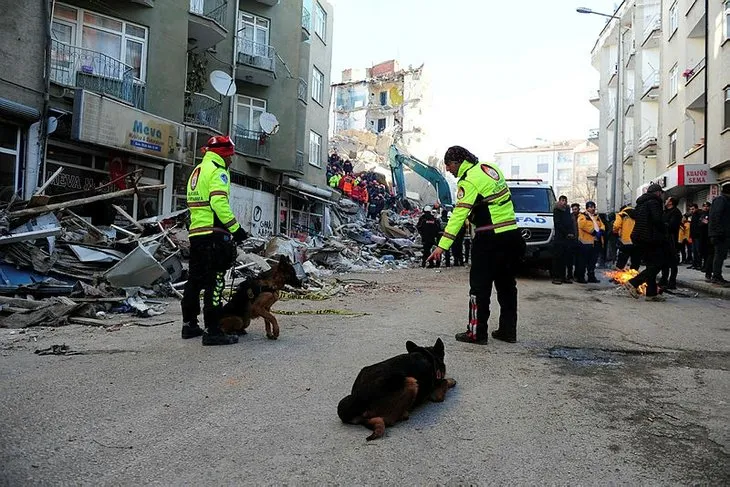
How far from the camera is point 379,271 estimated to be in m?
15.9

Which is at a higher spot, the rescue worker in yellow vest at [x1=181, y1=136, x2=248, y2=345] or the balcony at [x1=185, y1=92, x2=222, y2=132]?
the balcony at [x1=185, y1=92, x2=222, y2=132]

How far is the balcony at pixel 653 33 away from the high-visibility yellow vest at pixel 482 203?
30.4 meters

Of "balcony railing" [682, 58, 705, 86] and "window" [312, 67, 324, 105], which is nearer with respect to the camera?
"balcony railing" [682, 58, 705, 86]

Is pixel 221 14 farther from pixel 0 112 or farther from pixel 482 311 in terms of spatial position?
pixel 482 311

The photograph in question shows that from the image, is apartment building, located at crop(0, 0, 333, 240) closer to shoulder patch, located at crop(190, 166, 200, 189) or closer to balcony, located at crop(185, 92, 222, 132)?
balcony, located at crop(185, 92, 222, 132)

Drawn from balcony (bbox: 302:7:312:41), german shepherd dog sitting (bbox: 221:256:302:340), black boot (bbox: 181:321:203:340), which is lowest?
black boot (bbox: 181:321:203:340)

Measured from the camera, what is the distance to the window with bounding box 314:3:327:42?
2852 centimetres

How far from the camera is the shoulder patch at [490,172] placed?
538cm

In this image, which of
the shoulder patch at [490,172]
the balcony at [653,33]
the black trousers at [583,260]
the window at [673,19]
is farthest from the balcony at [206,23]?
the balcony at [653,33]

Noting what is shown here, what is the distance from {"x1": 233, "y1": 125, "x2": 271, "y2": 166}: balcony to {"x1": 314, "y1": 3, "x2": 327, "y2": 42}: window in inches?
336

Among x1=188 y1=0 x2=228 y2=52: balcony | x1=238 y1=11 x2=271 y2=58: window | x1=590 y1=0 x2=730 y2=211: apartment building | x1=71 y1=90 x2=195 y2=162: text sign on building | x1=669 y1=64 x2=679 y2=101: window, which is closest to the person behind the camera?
x1=71 y1=90 x2=195 y2=162: text sign on building

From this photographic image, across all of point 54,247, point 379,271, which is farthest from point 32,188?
point 379,271

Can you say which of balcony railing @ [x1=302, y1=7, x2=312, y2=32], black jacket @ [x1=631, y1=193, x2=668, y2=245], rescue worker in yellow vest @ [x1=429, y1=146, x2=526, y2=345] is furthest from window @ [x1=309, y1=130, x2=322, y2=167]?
rescue worker in yellow vest @ [x1=429, y1=146, x2=526, y2=345]

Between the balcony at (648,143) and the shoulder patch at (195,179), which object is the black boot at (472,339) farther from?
the balcony at (648,143)
